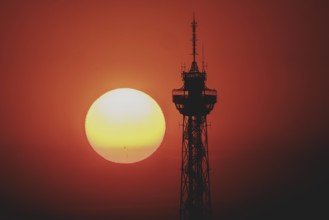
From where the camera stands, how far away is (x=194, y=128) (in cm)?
4669

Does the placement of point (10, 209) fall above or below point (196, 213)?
above

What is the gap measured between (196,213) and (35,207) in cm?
5833

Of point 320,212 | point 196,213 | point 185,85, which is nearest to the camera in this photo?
point 185,85

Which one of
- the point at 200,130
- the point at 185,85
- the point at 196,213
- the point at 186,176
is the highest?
the point at 185,85

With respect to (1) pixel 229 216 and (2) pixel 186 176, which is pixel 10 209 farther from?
(2) pixel 186 176

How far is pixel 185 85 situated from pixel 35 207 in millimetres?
63771

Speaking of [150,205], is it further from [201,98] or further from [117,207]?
[201,98]

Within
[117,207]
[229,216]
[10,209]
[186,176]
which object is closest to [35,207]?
[10,209]

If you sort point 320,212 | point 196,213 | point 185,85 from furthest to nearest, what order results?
point 320,212 < point 196,213 < point 185,85

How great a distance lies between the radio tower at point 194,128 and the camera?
4569 centimetres

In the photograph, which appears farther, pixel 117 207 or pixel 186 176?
pixel 117 207

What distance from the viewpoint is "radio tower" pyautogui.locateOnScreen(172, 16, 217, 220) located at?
45.7 meters

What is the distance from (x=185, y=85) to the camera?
150 feet

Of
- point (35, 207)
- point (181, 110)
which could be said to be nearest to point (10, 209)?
point (35, 207)
